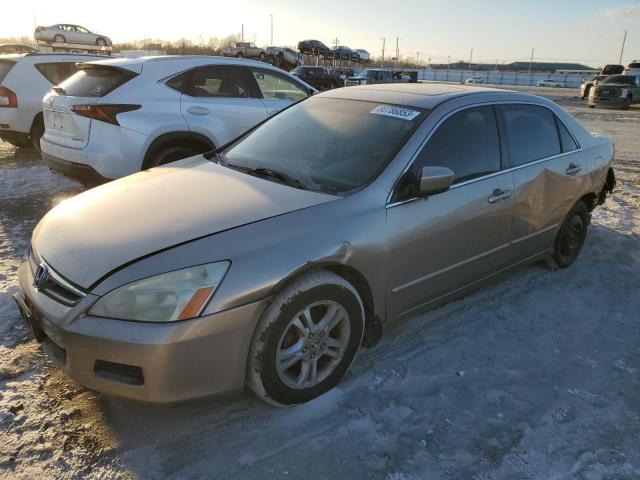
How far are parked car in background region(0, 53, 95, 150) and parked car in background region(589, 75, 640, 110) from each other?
2303 cm

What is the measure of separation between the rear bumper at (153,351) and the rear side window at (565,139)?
328 centimetres

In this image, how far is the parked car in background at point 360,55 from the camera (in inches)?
2343

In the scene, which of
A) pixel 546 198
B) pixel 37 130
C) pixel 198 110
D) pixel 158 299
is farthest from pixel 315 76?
pixel 158 299

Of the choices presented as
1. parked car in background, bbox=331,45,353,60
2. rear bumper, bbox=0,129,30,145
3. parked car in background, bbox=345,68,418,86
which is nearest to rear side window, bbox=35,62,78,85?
rear bumper, bbox=0,129,30,145

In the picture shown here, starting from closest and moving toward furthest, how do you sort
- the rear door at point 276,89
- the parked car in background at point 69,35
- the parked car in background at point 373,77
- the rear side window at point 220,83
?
the rear side window at point 220,83, the rear door at point 276,89, the parked car in background at point 373,77, the parked car in background at point 69,35

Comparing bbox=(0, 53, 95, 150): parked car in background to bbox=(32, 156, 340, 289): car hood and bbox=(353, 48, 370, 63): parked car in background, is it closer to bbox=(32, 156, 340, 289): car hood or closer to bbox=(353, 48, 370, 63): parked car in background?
bbox=(32, 156, 340, 289): car hood

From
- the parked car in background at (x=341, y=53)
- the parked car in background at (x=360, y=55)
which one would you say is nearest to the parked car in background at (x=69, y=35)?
the parked car in background at (x=341, y=53)

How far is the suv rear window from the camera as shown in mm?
5402

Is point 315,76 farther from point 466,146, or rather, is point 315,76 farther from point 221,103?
point 466,146

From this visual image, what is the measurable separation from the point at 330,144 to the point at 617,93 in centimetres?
2452

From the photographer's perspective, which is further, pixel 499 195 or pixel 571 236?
pixel 571 236

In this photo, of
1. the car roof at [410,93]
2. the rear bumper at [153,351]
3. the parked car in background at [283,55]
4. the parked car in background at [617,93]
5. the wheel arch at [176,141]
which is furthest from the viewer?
the parked car in background at [283,55]

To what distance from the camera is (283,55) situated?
43.6 meters

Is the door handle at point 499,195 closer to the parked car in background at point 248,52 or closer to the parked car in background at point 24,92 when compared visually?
the parked car in background at point 24,92
